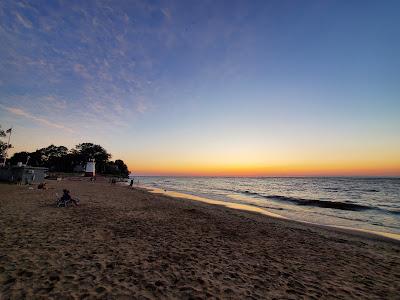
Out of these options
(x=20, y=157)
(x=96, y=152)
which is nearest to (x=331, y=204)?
(x=96, y=152)

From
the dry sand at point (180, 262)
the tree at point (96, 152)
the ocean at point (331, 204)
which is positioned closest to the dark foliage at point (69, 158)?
the tree at point (96, 152)

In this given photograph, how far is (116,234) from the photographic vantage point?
33.0 feet

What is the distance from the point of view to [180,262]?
7.29 metres

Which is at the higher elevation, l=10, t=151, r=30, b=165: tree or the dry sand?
l=10, t=151, r=30, b=165: tree

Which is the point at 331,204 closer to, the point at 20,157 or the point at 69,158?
the point at 69,158

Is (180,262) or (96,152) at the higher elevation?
(96,152)

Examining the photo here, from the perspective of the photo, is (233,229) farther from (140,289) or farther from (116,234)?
(140,289)

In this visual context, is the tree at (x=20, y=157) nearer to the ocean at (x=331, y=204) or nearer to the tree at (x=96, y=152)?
the tree at (x=96, y=152)

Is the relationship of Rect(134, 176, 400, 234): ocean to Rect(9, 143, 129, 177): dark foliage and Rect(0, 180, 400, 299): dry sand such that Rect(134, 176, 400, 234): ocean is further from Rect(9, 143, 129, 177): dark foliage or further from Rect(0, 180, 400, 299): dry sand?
Rect(9, 143, 129, 177): dark foliage

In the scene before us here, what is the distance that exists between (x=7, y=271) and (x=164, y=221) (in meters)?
8.72

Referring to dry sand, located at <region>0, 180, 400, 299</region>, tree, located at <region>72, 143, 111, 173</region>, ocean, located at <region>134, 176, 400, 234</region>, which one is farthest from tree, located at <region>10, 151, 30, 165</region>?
dry sand, located at <region>0, 180, 400, 299</region>

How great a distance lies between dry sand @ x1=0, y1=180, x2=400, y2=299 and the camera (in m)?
5.46

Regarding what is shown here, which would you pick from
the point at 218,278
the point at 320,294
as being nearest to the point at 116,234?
the point at 218,278

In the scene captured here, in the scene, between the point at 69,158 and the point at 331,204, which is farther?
the point at 69,158
